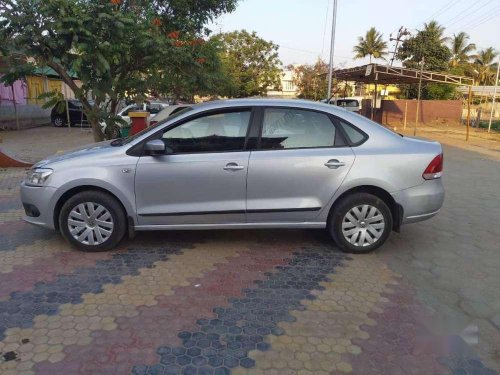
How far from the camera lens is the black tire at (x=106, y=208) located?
14.8 ft

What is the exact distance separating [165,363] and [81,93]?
715 cm

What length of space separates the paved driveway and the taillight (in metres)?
0.89

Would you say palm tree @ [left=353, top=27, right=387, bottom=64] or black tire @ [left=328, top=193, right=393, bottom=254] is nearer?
black tire @ [left=328, top=193, right=393, bottom=254]

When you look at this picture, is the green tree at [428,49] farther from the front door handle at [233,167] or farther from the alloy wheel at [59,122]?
the front door handle at [233,167]

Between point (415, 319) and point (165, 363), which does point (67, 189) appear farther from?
point (415, 319)

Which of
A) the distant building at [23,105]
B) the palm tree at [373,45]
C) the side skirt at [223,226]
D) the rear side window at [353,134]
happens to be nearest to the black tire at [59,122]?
the distant building at [23,105]

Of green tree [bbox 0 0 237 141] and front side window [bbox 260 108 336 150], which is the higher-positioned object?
green tree [bbox 0 0 237 141]

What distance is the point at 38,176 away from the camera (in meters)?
4.57

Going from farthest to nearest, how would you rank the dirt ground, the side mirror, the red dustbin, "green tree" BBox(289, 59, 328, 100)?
1. "green tree" BBox(289, 59, 328, 100)
2. the dirt ground
3. the red dustbin
4. the side mirror

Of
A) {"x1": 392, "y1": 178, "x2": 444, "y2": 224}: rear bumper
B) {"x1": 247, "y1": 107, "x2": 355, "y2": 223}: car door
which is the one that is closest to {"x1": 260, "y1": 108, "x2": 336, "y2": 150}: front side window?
{"x1": 247, "y1": 107, "x2": 355, "y2": 223}: car door

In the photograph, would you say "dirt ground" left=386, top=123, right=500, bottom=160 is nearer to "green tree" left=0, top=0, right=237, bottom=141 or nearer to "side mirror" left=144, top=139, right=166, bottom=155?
"green tree" left=0, top=0, right=237, bottom=141

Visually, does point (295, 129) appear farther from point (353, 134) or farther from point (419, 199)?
point (419, 199)

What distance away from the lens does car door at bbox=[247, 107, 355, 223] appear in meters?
4.48

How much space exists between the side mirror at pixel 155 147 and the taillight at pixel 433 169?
2716 mm
